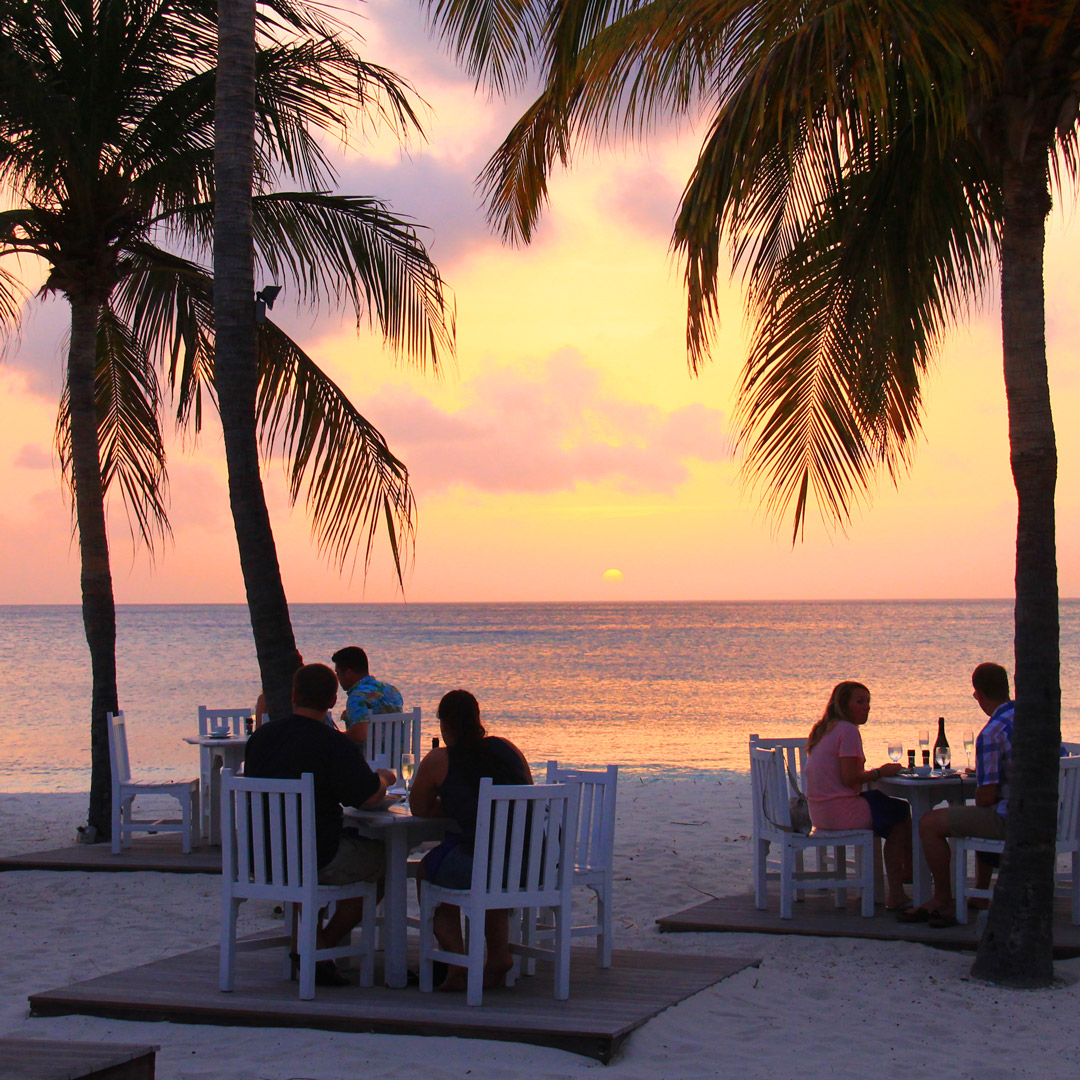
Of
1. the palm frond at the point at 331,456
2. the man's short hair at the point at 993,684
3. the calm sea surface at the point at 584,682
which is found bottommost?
the calm sea surface at the point at 584,682

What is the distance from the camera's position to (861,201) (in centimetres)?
607

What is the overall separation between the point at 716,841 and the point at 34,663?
41.9 m

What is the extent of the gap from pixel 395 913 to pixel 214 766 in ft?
11.4

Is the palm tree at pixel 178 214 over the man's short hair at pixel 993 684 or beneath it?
over

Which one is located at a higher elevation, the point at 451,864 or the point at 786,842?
the point at 451,864

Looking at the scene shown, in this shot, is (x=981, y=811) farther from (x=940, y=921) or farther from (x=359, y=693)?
(x=359, y=693)

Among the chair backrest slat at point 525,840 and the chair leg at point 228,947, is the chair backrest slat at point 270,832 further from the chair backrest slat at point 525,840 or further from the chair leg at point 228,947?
the chair backrest slat at point 525,840

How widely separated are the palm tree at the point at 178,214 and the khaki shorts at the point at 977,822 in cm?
→ 375

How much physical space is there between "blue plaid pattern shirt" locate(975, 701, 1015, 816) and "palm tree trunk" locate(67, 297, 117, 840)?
18.9ft

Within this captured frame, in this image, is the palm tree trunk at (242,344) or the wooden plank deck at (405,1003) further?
the palm tree trunk at (242,344)

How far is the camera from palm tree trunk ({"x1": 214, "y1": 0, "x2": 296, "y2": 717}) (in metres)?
6.12

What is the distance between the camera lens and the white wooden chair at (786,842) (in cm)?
584

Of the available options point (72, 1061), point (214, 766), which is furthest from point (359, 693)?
point (72, 1061)

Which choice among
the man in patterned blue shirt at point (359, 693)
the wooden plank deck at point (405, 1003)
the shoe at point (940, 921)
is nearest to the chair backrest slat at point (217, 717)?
the man in patterned blue shirt at point (359, 693)
